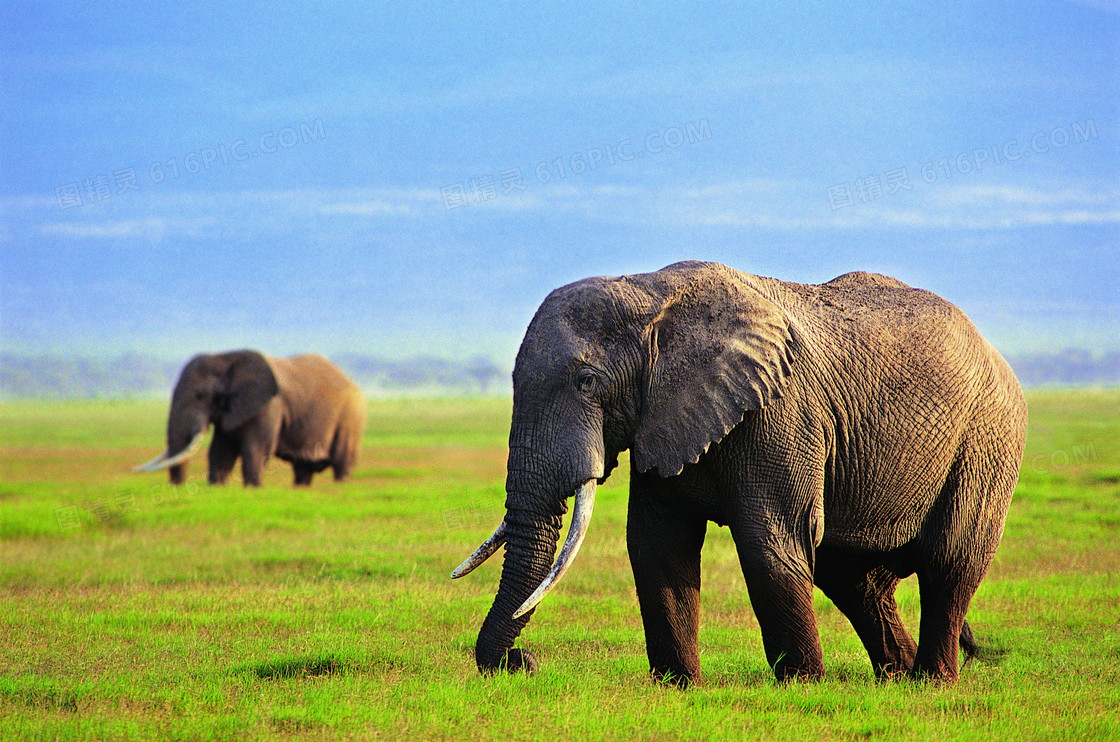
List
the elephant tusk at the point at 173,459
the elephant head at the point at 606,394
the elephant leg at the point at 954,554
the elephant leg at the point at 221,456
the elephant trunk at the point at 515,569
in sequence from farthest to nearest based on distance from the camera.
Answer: the elephant leg at the point at 221,456
the elephant tusk at the point at 173,459
the elephant leg at the point at 954,554
the elephant trunk at the point at 515,569
the elephant head at the point at 606,394

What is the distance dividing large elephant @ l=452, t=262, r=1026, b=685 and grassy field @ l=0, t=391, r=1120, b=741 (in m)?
0.66

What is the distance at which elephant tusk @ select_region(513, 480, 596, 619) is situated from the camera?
22.6 ft

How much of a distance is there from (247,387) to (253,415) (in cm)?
69

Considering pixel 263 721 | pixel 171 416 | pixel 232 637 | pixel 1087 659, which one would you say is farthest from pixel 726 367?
pixel 171 416

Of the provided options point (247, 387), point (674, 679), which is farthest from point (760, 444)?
point (247, 387)

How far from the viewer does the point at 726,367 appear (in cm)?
721

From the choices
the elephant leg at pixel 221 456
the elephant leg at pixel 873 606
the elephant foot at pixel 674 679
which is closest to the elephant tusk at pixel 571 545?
the elephant foot at pixel 674 679

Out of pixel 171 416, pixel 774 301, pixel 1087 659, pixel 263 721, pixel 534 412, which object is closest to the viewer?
pixel 263 721

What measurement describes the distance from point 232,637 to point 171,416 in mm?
17595

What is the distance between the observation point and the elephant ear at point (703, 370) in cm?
714

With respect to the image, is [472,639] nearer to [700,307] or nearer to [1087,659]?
[700,307]

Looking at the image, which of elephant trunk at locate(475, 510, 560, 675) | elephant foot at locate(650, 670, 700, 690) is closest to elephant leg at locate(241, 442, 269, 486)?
elephant foot at locate(650, 670, 700, 690)

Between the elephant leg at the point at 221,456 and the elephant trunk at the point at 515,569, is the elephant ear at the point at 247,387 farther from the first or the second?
the elephant trunk at the point at 515,569

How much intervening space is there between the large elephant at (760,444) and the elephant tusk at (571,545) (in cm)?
1
